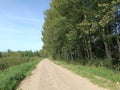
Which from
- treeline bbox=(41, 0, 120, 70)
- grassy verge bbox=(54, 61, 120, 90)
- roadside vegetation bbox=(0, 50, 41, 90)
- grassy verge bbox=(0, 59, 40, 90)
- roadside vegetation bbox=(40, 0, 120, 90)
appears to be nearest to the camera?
grassy verge bbox=(54, 61, 120, 90)

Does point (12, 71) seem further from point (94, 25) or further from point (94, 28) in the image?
point (94, 25)

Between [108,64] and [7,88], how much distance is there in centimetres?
1229

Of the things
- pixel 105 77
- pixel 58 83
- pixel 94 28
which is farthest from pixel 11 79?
pixel 94 28

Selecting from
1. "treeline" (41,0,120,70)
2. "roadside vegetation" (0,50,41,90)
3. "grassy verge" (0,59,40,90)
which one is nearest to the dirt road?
"grassy verge" (0,59,40,90)

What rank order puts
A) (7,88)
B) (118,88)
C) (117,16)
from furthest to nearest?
(117,16) < (7,88) < (118,88)

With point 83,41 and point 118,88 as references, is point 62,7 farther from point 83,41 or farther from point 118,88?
point 118,88

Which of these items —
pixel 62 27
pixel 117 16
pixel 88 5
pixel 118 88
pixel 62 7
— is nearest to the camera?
pixel 118 88

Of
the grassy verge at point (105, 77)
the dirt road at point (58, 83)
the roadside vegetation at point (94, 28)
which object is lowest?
the dirt road at point (58, 83)

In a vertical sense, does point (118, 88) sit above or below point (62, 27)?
below

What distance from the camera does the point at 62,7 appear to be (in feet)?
81.4

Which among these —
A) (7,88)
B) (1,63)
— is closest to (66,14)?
(1,63)

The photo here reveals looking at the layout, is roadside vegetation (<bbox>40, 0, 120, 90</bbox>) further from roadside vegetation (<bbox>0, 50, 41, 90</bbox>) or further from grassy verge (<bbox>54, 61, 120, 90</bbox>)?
roadside vegetation (<bbox>0, 50, 41, 90</bbox>)

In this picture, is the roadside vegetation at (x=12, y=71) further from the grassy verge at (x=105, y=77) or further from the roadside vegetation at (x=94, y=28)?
the roadside vegetation at (x=94, y=28)

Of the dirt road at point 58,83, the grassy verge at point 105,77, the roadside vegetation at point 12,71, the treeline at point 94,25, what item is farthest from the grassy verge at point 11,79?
the treeline at point 94,25
